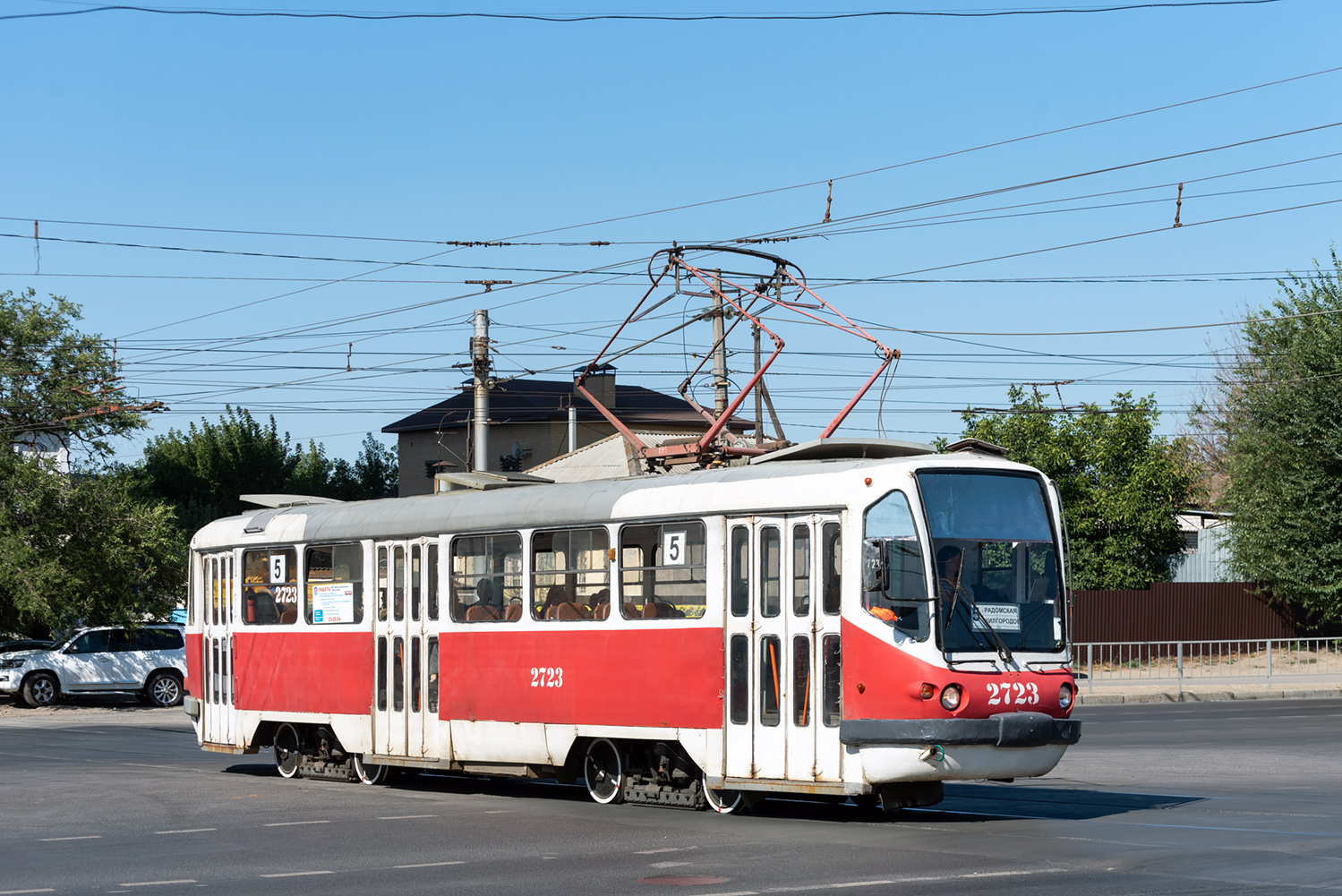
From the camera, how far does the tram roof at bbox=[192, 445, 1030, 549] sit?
43.9 feet

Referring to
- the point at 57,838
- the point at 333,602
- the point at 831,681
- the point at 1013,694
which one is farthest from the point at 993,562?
the point at 333,602

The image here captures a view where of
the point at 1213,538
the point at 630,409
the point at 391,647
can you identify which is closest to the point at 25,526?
the point at 391,647

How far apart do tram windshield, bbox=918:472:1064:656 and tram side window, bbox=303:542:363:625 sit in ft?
24.3

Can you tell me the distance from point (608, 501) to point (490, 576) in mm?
1915

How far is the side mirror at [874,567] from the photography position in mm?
12789

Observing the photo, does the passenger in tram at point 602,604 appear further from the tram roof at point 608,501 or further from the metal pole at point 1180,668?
the metal pole at point 1180,668

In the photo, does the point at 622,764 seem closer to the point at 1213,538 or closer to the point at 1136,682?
→ the point at 1136,682

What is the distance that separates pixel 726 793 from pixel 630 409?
62.8 metres

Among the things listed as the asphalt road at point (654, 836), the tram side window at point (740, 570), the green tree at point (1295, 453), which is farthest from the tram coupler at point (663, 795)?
the green tree at point (1295, 453)

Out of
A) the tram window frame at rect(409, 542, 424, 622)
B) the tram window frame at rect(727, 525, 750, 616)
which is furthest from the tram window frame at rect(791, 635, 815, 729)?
the tram window frame at rect(409, 542, 424, 622)

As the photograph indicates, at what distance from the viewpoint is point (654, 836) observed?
12.4 metres

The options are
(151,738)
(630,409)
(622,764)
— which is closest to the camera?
(622,764)

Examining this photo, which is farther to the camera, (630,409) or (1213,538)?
(630,409)

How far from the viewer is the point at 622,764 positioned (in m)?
14.9
